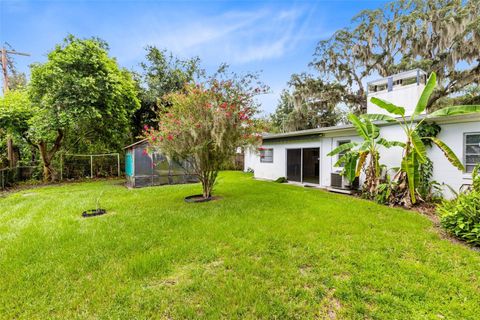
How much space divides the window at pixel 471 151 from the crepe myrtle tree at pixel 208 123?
627cm

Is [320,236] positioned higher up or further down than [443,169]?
further down

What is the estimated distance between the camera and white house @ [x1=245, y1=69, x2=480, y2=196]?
6.74 m

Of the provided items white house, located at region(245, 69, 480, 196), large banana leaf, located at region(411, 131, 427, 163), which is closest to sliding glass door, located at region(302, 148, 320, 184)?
white house, located at region(245, 69, 480, 196)

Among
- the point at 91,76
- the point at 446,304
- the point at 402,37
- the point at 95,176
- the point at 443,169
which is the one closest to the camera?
the point at 446,304

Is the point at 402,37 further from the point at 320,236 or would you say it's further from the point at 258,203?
the point at 320,236

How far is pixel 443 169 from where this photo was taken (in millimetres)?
7066

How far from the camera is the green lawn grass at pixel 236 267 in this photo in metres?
2.58

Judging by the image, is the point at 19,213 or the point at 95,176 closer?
the point at 19,213

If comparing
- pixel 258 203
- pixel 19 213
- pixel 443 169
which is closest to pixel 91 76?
pixel 19 213

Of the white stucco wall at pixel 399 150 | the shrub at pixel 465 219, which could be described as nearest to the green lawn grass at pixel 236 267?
the shrub at pixel 465 219

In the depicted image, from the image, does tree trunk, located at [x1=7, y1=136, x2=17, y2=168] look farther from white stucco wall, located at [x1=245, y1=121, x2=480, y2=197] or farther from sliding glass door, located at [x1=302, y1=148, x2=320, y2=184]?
sliding glass door, located at [x1=302, y1=148, x2=320, y2=184]

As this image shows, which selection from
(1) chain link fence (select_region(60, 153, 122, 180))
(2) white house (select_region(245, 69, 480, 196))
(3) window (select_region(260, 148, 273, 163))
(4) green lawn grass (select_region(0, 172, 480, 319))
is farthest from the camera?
(1) chain link fence (select_region(60, 153, 122, 180))

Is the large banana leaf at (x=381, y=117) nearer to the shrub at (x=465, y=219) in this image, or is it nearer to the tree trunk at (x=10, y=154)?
the shrub at (x=465, y=219)

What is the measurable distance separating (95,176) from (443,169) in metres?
18.6
